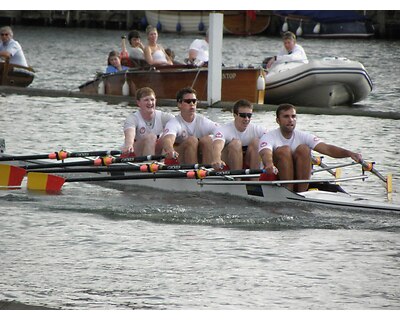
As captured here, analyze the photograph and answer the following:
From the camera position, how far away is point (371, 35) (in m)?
48.8

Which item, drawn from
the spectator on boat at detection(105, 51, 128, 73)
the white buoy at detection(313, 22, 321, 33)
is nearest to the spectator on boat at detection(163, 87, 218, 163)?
the spectator on boat at detection(105, 51, 128, 73)

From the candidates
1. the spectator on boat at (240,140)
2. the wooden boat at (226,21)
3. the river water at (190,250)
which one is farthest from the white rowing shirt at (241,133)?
the wooden boat at (226,21)

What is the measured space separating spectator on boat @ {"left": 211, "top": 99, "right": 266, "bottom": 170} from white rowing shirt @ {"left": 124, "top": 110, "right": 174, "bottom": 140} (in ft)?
3.66

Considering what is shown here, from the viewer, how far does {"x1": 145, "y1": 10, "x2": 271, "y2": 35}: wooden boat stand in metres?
53.0

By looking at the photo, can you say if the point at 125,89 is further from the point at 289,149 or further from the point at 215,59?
the point at 289,149

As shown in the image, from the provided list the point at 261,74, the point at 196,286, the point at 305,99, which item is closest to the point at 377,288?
the point at 196,286

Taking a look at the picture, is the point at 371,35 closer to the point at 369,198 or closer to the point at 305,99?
the point at 305,99

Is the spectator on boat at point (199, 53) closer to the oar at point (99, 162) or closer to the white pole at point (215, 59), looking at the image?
the white pole at point (215, 59)

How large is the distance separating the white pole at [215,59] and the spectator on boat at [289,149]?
8.50 meters

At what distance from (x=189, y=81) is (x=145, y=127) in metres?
7.75

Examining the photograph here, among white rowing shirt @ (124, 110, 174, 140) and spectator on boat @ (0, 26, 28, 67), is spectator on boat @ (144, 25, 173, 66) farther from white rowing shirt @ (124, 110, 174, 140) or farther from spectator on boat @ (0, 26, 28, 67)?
white rowing shirt @ (124, 110, 174, 140)

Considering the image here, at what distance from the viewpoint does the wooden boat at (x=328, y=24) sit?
48375 millimetres

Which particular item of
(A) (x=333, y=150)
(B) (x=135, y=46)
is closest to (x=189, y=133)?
(A) (x=333, y=150)

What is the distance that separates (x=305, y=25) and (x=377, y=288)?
135 feet
